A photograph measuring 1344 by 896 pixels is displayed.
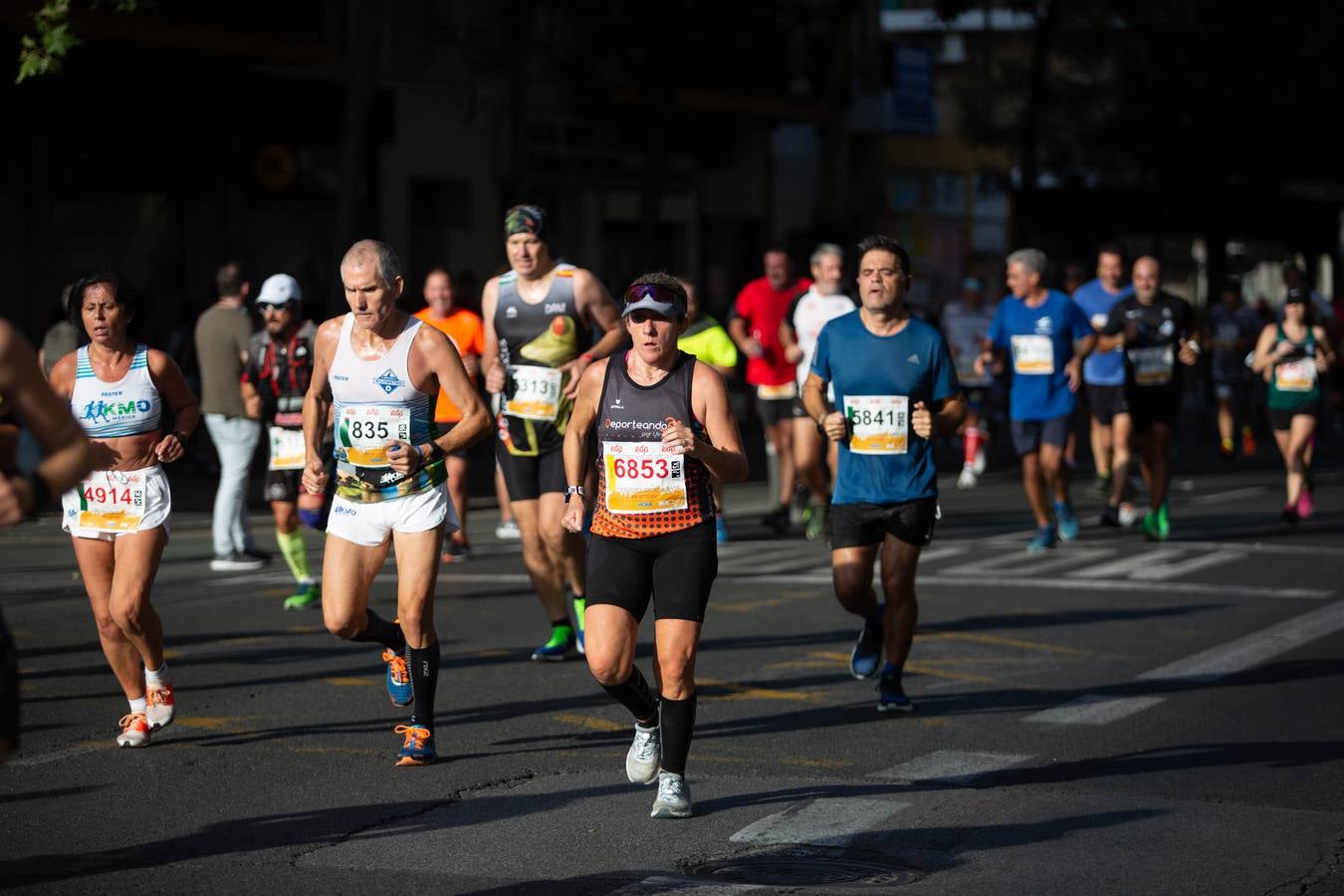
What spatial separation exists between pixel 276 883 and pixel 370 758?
1.90 metres

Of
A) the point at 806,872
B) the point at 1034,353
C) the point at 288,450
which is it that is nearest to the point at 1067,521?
the point at 1034,353

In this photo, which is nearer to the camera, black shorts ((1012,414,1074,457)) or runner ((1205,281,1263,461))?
black shorts ((1012,414,1074,457))

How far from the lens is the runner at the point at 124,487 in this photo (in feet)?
26.6

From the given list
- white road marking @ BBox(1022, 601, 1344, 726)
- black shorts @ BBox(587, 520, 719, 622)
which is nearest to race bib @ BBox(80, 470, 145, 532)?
black shorts @ BBox(587, 520, 719, 622)

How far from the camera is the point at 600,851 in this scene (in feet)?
21.4

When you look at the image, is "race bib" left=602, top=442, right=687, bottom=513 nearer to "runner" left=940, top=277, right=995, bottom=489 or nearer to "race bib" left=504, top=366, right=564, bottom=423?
"race bib" left=504, top=366, right=564, bottom=423

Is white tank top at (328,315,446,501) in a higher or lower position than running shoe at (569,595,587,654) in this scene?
higher

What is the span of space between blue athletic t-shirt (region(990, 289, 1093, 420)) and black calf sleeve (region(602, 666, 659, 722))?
318 inches

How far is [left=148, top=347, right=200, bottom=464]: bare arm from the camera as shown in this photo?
26.9ft

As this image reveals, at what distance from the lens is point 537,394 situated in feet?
33.4

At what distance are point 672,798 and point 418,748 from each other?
1.33m

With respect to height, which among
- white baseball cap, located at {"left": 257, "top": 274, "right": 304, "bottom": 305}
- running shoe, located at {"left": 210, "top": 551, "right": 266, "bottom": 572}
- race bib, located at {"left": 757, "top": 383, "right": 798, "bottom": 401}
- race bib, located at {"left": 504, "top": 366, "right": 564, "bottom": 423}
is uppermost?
white baseball cap, located at {"left": 257, "top": 274, "right": 304, "bottom": 305}

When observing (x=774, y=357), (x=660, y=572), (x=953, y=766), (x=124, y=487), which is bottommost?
(x=953, y=766)

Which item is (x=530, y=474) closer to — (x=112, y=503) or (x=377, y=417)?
(x=377, y=417)
